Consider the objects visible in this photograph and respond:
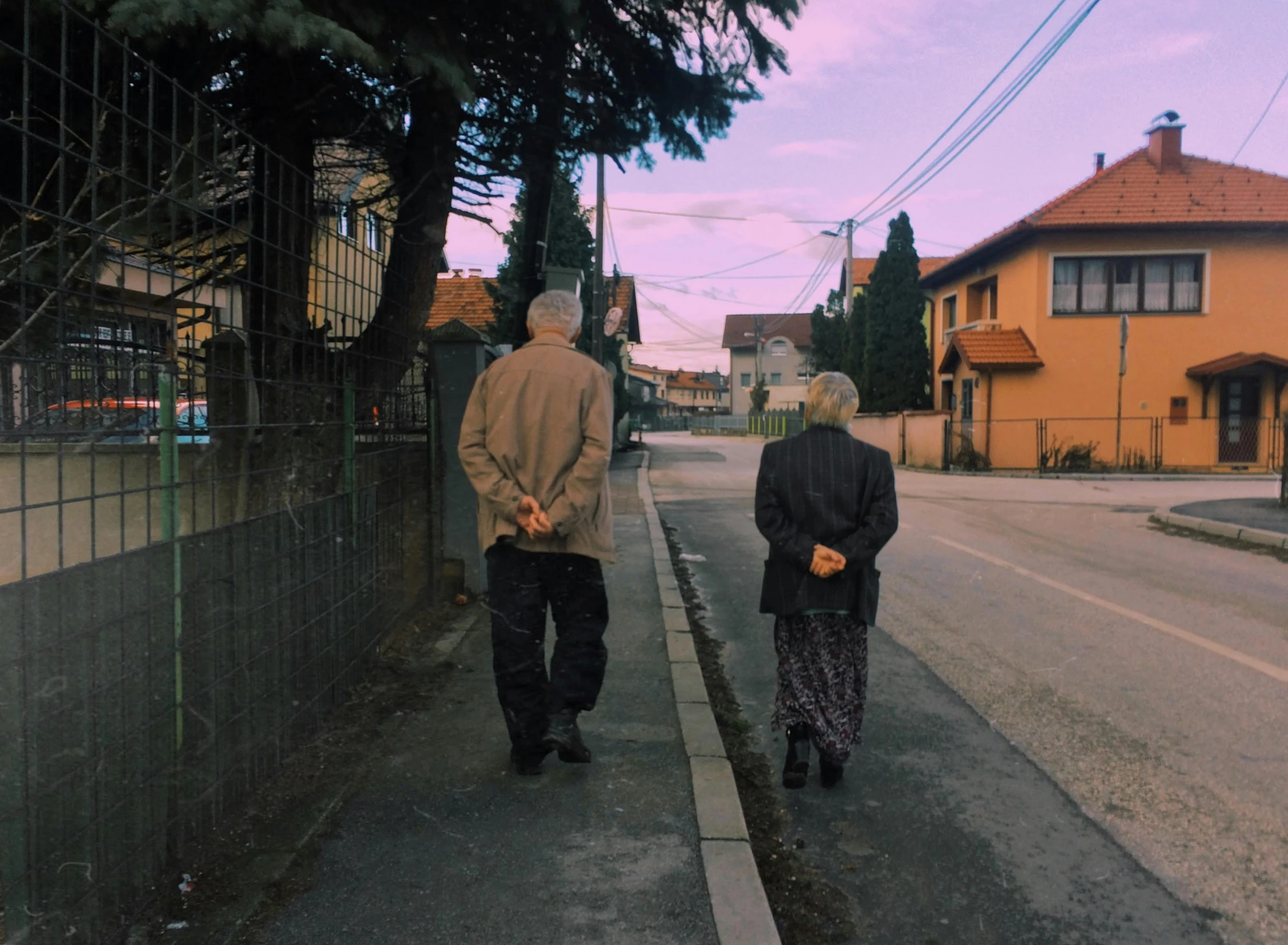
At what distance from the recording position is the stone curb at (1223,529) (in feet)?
36.9

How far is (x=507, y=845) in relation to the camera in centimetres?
342

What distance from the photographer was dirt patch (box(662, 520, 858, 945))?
307 cm

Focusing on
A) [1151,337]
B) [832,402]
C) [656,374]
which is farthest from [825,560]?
[656,374]

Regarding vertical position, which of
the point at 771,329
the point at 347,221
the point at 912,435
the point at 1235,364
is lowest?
the point at 912,435

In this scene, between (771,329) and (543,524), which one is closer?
(543,524)

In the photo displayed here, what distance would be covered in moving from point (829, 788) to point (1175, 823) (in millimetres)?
1280

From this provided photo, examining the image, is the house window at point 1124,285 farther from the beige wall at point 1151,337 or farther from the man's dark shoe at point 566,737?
the man's dark shoe at point 566,737

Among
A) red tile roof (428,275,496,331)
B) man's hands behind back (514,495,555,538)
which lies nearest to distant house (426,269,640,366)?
red tile roof (428,275,496,331)

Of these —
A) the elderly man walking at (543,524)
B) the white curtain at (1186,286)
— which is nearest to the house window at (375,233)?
the elderly man walking at (543,524)

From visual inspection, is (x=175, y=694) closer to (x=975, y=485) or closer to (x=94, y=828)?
(x=94, y=828)

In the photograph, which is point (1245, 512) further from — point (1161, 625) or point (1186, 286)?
point (1186, 286)

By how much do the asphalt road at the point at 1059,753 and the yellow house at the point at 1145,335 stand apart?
1774cm

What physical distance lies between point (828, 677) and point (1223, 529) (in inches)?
405

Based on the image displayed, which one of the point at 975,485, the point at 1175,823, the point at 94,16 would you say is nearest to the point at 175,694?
the point at 94,16
